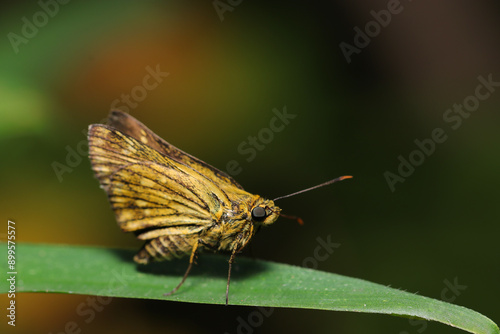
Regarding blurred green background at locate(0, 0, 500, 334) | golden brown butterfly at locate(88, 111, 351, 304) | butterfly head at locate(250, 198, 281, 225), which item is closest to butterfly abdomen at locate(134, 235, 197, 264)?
golden brown butterfly at locate(88, 111, 351, 304)

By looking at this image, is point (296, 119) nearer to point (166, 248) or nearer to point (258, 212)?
→ point (258, 212)

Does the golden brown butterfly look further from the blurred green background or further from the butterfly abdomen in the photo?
the blurred green background

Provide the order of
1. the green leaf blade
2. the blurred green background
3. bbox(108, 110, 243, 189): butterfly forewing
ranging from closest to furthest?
the green leaf blade, bbox(108, 110, 243, 189): butterfly forewing, the blurred green background

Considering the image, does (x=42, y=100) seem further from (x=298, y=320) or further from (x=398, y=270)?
(x=398, y=270)

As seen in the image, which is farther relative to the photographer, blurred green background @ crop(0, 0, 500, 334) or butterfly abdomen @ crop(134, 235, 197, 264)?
blurred green background @ crop(0, 0, 500, 334)

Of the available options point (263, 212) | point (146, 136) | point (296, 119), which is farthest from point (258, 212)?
point (296, 119)

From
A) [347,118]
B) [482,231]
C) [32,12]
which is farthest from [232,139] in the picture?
[482,231]
